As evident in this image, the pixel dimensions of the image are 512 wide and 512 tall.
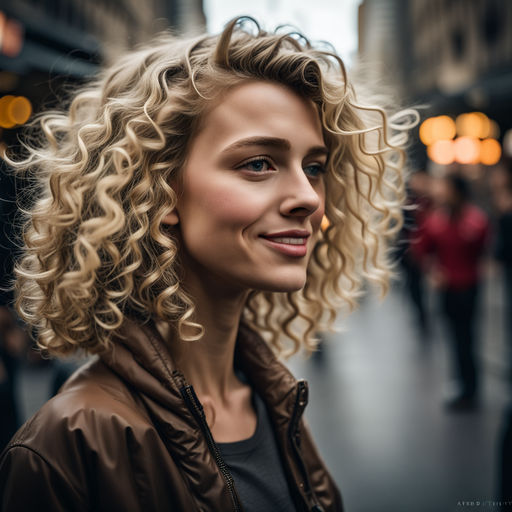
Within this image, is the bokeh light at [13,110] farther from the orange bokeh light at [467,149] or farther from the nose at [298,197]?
the orange bokeh light at [467,149]

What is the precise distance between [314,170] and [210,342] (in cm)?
63

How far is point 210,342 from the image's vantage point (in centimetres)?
162

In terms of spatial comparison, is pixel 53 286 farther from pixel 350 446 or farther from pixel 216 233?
pixel 350 446

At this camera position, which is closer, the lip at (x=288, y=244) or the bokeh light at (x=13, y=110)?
the lip at (x=288, y=244)

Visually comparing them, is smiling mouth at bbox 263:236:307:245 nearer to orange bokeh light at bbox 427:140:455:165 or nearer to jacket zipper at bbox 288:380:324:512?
jacket zipper at bbox 288:380:324:512

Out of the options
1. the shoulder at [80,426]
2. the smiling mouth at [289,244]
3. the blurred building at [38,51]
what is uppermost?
the blurred building at [38,51]

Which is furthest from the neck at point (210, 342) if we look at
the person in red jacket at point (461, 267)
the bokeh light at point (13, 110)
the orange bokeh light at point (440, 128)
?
the orange bokeh light at point (440, 128)

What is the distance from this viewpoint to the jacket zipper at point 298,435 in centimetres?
161

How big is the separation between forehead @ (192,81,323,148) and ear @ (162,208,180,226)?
0.78ft

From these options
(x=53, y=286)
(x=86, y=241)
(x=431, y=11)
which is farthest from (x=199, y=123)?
(x=431, y=11)

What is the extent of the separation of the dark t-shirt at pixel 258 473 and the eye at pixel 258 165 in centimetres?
81

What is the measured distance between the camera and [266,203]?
1.43 metres

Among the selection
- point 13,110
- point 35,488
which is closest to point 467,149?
point 13,110

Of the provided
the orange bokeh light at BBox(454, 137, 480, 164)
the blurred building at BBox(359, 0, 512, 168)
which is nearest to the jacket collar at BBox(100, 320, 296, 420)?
the blurred building at BBox(359, 0, 512, 168)
